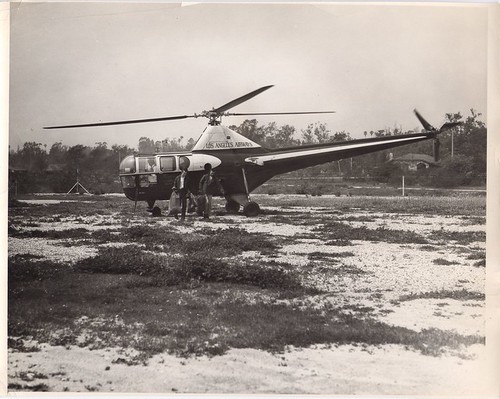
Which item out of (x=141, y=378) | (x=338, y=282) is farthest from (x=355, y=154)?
(x=141, y=378)

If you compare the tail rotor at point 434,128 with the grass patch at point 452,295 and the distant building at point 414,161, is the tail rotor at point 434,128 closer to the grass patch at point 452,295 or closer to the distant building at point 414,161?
the distant building at point 414,161

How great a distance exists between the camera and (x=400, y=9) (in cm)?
459

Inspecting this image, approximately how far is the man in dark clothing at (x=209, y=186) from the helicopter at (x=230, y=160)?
4 centimetres

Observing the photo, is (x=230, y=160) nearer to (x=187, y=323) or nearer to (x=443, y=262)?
(x=187, y=323)

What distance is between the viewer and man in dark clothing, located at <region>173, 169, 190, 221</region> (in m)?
5.05

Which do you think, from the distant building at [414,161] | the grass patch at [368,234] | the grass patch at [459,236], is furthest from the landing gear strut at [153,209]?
the grass patch at [459,236]

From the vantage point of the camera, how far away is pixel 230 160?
508cm

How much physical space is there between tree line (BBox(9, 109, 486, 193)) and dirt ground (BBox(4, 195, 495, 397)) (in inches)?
15.2

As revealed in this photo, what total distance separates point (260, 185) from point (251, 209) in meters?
0.26

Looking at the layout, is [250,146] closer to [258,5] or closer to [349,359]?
[258,5]

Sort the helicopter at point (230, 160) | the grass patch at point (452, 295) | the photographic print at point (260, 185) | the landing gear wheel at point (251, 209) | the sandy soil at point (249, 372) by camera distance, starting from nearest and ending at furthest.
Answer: the sandy soil at point (249, 372) → the photographic print at point (260, 185) → the grass patch at point (452, 295) → the helicopter at point (230, 160) → the landing gear wheel at point (251, 209)

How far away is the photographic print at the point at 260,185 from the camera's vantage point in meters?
4.43

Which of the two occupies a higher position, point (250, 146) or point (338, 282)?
point (250, 146)

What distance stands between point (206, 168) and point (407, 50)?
2.27 m
